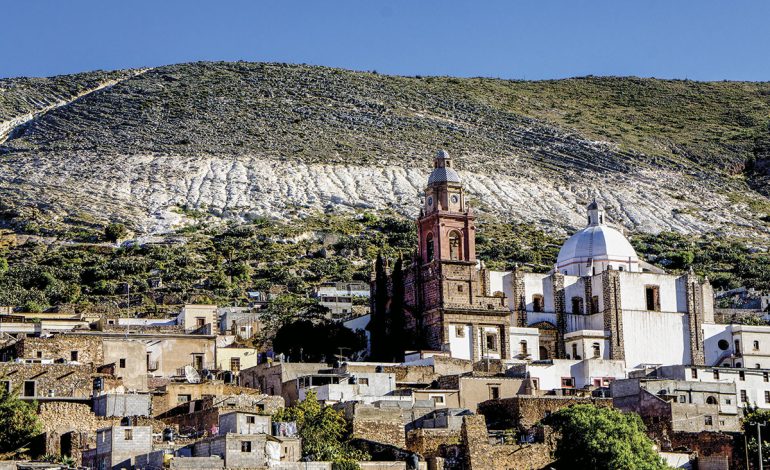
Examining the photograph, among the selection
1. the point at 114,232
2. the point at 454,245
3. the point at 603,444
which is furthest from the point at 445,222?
the point at 114,232

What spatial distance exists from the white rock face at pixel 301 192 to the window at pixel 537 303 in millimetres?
59095

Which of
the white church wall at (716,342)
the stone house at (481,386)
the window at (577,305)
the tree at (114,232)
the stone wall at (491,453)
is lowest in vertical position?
the stone wall at (491,453)

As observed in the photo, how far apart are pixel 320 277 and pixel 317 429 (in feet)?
237

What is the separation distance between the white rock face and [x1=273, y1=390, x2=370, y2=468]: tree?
88.5 m

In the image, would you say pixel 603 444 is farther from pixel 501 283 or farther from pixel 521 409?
pixel 501 283

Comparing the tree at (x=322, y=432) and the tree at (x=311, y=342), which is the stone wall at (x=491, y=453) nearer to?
the tree at (x=322, y=432)

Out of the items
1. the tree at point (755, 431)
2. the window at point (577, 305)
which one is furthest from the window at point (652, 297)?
the tree at point (755, 431)

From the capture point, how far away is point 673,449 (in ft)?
232

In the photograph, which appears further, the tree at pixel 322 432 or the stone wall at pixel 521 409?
the stone wall at pixel 521 409

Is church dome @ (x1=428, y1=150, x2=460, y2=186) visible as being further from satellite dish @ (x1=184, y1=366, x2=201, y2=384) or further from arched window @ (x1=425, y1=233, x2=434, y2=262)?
satellite dish @ (x1=184, y1=366, x2=201, y2=384)

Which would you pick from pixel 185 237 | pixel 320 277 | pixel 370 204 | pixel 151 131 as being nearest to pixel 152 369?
pixel 320 277

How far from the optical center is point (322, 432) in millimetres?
62812

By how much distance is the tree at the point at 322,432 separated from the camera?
2351 inches

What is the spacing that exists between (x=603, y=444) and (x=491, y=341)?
31.6 metres
